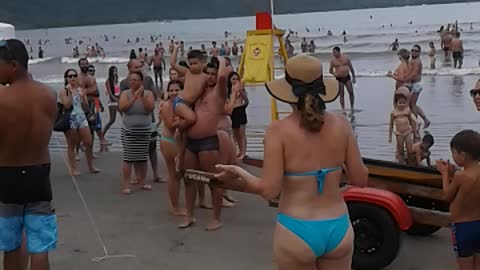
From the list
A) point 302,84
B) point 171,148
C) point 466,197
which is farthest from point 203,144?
point 302,84

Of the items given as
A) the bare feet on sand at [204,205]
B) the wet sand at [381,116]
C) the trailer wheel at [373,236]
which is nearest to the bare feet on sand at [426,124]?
the wet sand at [381,116]

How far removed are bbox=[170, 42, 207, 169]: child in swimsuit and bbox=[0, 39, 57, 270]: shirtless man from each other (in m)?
2.09

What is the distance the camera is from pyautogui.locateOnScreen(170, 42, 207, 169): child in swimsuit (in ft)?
20.3

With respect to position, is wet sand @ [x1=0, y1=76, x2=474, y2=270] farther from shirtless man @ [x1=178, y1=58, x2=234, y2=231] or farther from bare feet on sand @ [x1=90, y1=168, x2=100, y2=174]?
shirtless man @ [x1=178, y1=58, x2=234, y2=231]

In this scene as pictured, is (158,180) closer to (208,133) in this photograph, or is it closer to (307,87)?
(208,133)

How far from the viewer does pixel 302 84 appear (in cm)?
314

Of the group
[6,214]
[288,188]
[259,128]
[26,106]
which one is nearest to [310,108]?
[288,188]

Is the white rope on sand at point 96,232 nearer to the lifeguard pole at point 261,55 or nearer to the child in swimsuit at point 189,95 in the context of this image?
the child in swimsuit at point 189,95

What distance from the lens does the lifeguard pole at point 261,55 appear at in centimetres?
907

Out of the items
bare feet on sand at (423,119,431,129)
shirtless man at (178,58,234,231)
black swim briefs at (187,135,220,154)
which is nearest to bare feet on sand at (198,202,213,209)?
shirtless man at (178,58,234,231)

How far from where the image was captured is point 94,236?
6289mm

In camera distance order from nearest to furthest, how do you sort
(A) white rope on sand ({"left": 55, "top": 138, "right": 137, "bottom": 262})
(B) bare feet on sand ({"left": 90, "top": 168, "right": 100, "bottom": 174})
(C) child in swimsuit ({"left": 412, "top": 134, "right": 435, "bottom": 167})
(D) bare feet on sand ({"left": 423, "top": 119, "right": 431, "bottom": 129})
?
(A) white rope on sand ({"left": 55, "top": 138, "right": 137, "bottom": 262}) < (C) child in swimsuit ({"left": 412, "top": 134, "right": 435, "bottom": 167}) < (B) bare feet on sand ({"left": 90, "top": 168, "right": 100, "bottom": 174}) < (D) bare feet on sand ({"left": 423, "top": 119, "right": 431, "bottom": 129})

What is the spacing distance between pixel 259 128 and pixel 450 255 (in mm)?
7628

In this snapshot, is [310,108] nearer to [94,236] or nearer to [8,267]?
[8,267]
